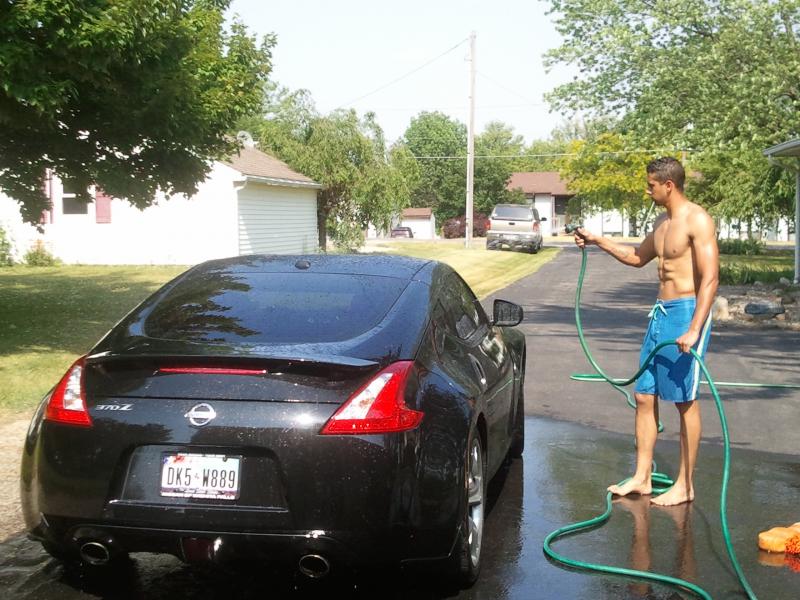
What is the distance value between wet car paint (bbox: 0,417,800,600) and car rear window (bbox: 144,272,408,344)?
3.57ft

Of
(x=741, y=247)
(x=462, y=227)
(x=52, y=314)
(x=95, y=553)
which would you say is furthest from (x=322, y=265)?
(x=462, y=227)

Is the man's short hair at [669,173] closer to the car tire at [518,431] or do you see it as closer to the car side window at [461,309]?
A: the car side window at [461,309]

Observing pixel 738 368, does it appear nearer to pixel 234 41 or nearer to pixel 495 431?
pixel 495 431

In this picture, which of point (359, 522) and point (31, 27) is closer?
point (359, 522)

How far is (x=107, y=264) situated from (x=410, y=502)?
26.3 metres

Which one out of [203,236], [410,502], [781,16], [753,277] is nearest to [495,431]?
[410,502]

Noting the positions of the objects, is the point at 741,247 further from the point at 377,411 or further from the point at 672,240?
the point at 377,411

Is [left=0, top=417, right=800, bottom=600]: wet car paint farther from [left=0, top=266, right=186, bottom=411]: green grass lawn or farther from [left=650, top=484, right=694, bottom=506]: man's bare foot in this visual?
[left=0, top=266, right=186, bottom=411]: green grass lawn

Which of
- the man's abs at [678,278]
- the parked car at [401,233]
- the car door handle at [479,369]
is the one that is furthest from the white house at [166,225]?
the parked car at [401,233]

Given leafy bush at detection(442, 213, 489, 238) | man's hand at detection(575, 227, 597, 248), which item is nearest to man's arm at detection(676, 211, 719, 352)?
man's hand at detection(575, 227, 597, 248)

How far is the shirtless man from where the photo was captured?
5668 mm

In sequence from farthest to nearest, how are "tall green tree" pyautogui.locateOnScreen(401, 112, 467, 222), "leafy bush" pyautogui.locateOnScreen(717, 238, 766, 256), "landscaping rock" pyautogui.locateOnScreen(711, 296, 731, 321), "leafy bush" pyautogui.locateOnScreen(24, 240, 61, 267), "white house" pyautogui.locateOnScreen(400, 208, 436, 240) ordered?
1. "tall green tree" pyautogui.locateOnScreen(401, 112, 467, 222)
2. "white house" pyautogui.locateOnScreen(400, 208, 436, 240)
3. "leafy bush" pyautogui.locateOnScreen(717, 238, 766, 256)
4. "leafy bush" pyautogui.locateOnScreen(24, 240, 61, 267)
5. "landscaping rock" pyautogui.locateOnScreen(711, 296, 731, 321)

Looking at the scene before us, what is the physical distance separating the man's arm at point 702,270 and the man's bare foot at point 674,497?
854mm

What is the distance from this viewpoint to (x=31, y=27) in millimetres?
10305
